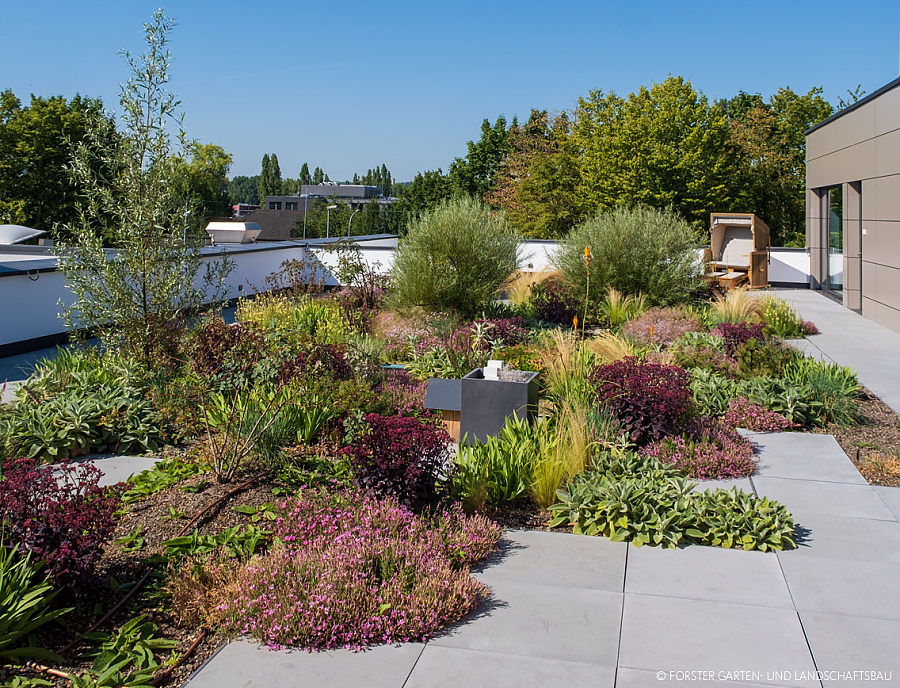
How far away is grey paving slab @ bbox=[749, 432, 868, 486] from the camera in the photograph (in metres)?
5.78

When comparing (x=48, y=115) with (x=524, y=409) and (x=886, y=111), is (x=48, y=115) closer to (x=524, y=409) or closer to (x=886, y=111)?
(x=886, y=111)

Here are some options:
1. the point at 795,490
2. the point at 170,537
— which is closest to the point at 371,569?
the point at 170,537

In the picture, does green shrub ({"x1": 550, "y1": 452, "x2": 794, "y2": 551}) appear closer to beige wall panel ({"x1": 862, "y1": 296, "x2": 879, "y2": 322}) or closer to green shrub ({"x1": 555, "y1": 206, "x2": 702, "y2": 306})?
green shrub ({"x1": 555, "y1": 206, "x2": 702, "y2": 306})

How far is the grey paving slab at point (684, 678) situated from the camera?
10.0 feet

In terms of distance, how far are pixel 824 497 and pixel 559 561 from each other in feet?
7.33

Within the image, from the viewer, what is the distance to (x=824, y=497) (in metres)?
5.32

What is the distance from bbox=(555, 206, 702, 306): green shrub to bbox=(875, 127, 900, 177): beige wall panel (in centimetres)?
382

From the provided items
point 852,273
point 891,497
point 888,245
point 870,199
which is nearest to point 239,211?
point 852,273

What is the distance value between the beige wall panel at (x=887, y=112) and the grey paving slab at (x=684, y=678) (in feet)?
43.7

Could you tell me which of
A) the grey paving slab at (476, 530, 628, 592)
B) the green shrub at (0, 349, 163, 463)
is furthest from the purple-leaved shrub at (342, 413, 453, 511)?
the green shrub at (0, 349, 163, 463)

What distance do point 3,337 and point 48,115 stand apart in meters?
34.8

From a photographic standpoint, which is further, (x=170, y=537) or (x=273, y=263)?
(x=273, y=263)

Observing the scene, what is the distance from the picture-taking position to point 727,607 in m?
3.71

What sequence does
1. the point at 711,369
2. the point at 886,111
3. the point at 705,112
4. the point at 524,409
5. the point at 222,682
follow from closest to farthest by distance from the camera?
the point at 222,682
the point at 524,409
the point at 711,369
the point at 886,111
the point at 705,112
